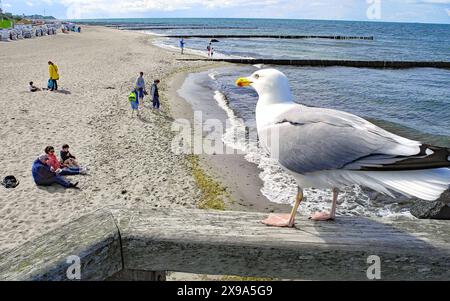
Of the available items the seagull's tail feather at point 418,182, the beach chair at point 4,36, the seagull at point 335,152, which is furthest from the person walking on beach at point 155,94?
the beach chair at point 4,36

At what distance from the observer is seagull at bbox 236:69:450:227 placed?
90.4 inches

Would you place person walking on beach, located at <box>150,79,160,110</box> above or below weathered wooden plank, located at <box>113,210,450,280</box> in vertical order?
below

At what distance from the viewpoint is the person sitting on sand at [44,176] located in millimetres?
9648

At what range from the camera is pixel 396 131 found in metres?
18.9

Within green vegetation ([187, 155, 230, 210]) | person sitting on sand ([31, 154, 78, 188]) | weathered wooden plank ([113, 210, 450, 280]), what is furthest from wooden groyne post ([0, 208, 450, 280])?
person sitting on sand ([31, 154, 78, 188])

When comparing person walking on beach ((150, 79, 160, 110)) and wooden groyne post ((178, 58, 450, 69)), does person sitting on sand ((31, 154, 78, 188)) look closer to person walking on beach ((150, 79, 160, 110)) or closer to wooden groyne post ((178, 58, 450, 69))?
person walking on beach ((150, 79, 160, 110))

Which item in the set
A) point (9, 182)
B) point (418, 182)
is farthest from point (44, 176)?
point (418, 182)

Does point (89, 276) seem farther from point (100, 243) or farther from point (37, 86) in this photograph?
point (37, 86)

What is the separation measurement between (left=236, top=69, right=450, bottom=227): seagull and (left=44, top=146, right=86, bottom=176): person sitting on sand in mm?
8188

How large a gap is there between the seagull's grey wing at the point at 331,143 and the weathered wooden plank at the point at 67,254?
5.49 ft

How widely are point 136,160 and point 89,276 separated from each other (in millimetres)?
10537

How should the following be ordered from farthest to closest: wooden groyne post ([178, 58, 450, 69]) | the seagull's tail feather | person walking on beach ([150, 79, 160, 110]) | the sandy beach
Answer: wooden groyne post ([178, 58, 450, 69]) → person walking on beach ([150, 79, 160, 110]) → the sandy beach → the seagull's tail feather
